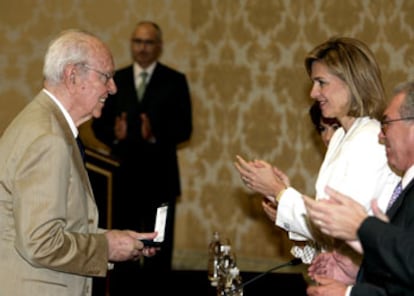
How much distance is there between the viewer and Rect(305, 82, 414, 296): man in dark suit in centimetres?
255

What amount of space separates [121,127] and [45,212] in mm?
3462

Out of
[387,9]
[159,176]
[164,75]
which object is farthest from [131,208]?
[387,9]

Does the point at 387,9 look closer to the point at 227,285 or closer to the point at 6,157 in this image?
the point at 227,285

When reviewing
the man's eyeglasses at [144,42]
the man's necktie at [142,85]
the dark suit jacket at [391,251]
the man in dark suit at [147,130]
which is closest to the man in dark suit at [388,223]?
the dark suit jacket at [391,251]

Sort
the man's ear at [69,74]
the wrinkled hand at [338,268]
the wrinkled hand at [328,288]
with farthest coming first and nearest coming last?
the man's ear at [69,74]
the wrinkled hand at [338,268]
the wrinkled hand at [328,288]

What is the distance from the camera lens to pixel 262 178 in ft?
12.3

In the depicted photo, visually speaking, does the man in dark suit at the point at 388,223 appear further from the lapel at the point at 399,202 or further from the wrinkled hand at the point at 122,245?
the wrinkled hand at the point at 122,245

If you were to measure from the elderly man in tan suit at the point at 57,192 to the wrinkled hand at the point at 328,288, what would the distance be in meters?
0.75

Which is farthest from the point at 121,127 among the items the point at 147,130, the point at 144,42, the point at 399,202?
the point at 399,202

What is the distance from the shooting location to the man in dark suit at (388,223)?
2551mm

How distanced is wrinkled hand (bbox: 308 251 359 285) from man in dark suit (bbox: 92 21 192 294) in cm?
328


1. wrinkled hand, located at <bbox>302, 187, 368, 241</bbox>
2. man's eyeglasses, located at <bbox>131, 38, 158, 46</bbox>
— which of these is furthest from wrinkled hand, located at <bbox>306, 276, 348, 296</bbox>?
man's eyeglasses, located at <bbox>131, 38, 158, 46</bbox>

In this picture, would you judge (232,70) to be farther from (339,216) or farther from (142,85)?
(339,216)

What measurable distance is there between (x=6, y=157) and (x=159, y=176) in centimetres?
358
